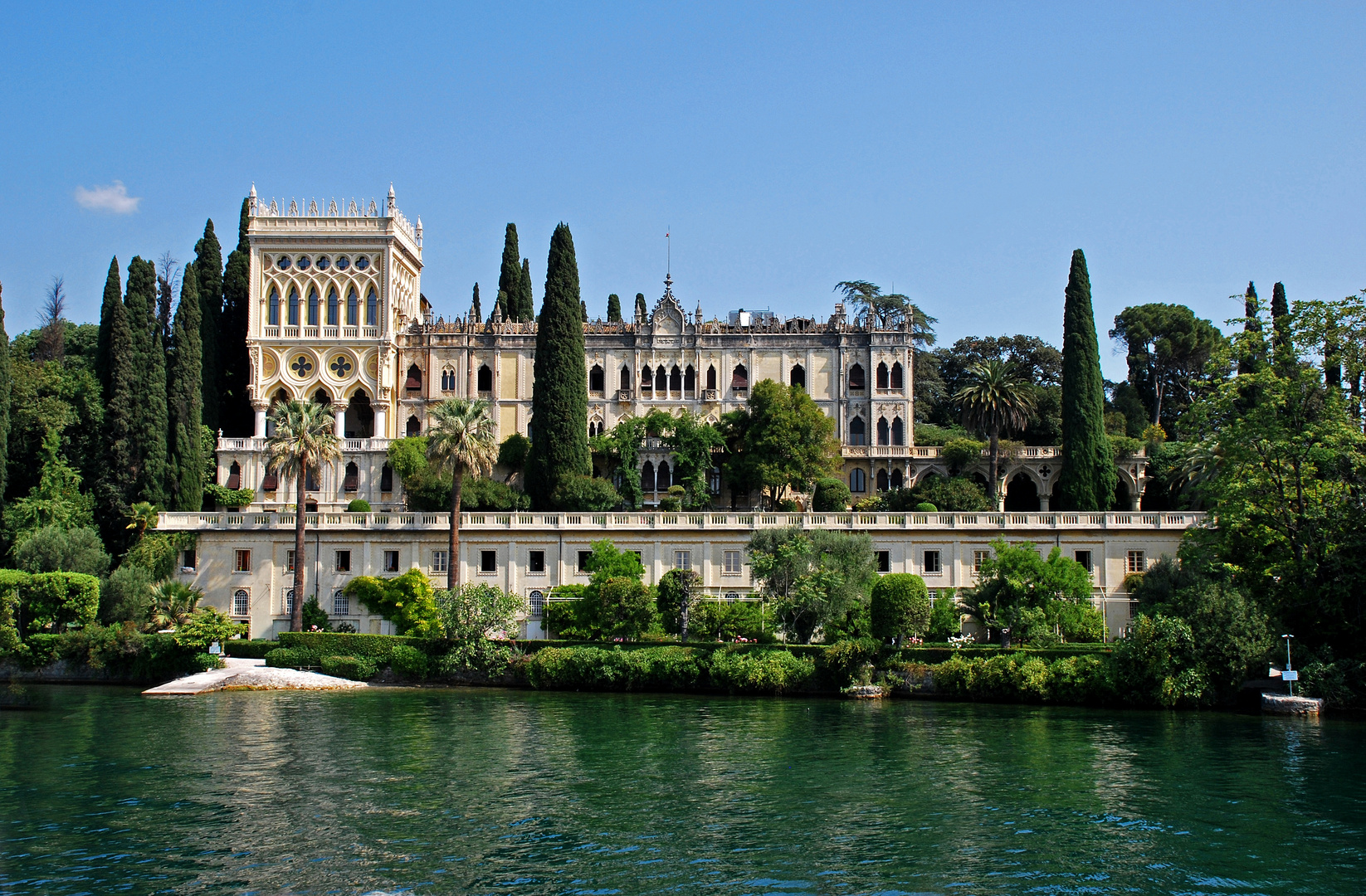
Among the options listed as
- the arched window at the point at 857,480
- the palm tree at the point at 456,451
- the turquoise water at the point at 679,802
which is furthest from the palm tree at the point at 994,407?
the turquoise water at the point at 679,802

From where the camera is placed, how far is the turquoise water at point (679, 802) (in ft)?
67.6

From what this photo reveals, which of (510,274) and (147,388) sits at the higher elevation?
(510,274)

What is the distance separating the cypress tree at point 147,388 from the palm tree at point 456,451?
1387 cm

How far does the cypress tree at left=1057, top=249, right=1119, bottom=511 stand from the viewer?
59.4 metres

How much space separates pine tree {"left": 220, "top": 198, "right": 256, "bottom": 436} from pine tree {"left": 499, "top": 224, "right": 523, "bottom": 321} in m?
14.6

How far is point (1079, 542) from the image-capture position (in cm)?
5134

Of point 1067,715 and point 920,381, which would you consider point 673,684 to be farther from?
point 920,381

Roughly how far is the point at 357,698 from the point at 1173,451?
41.5 meters

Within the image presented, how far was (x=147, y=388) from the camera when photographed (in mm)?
57906

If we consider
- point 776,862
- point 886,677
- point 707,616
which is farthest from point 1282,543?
point 776,862

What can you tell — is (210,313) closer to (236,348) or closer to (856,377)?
(236,348)

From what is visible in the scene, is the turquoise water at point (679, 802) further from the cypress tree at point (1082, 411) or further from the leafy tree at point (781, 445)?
the leafy tree at point (781, 445)

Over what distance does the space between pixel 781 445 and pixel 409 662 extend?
24.0m

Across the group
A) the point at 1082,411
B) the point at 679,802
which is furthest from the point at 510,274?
the point at 679,802
